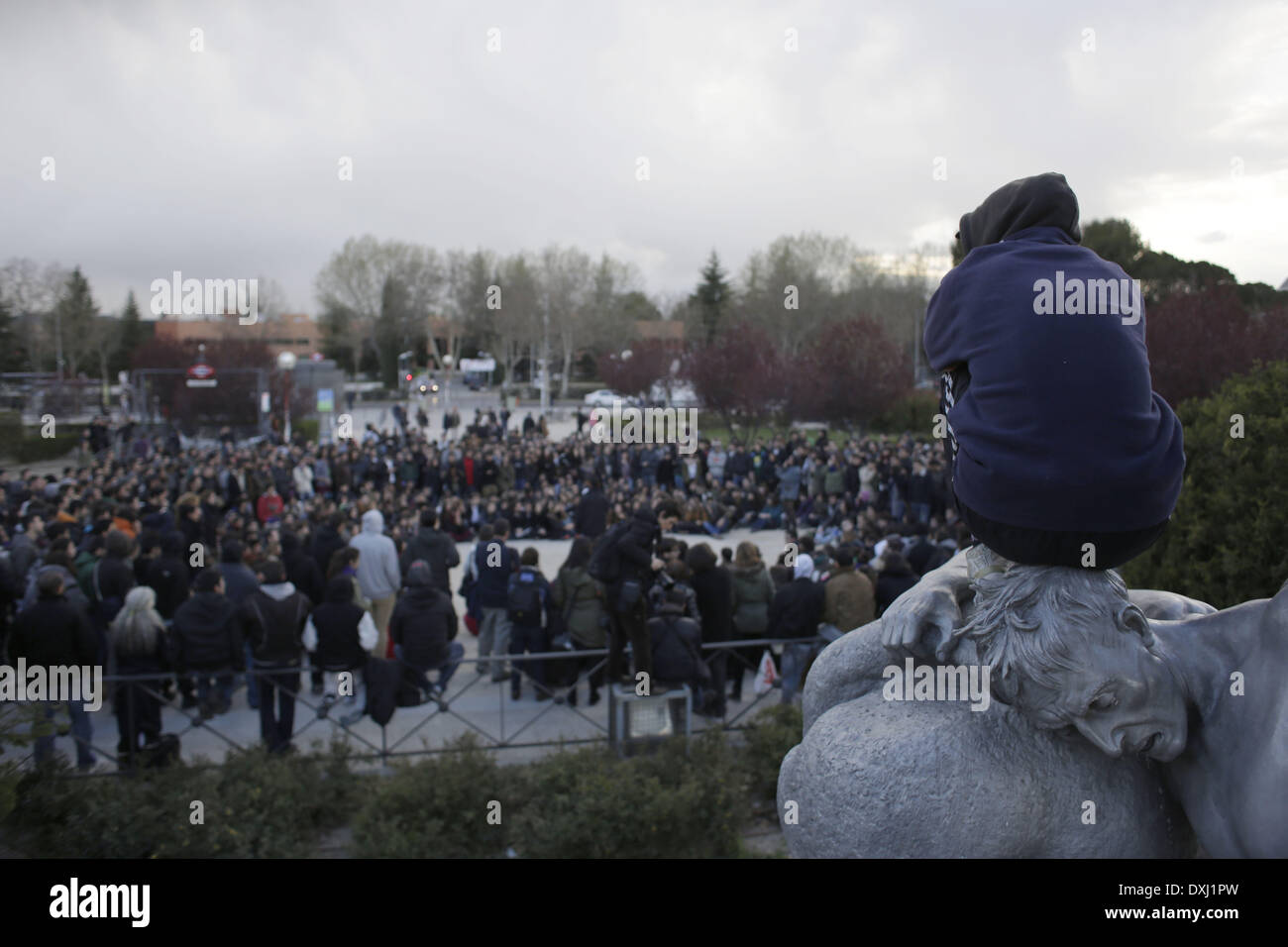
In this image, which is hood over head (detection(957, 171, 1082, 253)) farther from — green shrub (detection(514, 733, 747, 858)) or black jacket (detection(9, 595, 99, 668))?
black jacket (detection(9, 595, 99, 668))

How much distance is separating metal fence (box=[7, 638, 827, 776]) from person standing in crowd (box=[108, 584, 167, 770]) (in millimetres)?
72

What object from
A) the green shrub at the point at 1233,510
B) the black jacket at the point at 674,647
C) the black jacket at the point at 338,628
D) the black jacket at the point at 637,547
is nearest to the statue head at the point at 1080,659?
the green shrub at the point at 1233,510

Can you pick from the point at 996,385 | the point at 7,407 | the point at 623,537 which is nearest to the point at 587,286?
the point at 7,407

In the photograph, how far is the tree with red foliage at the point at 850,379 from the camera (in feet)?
108

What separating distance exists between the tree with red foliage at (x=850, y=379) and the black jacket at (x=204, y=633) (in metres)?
→ 27.2

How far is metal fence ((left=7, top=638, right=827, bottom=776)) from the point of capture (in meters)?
7.80

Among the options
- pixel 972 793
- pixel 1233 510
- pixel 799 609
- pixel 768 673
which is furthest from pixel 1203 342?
pixel 972 793

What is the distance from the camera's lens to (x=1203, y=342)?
64.3ft

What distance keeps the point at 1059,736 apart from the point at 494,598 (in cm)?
805

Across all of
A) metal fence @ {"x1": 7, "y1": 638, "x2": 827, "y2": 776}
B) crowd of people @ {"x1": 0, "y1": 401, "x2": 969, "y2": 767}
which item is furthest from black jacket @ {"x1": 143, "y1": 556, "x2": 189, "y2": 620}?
metal fence @ {"x1": 7, "y1": 638, "x2": 827, "y2": 776}

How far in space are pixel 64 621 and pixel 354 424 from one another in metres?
43.5

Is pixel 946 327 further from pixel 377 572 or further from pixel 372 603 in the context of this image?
pixel 372 603

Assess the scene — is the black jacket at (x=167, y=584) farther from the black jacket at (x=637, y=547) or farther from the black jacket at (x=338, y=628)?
the black jacket at (x=637, y=547)

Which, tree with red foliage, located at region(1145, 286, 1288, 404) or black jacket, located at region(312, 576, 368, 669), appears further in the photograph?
tree with red foliage, located at region(1145, 286, 1288, 404)
